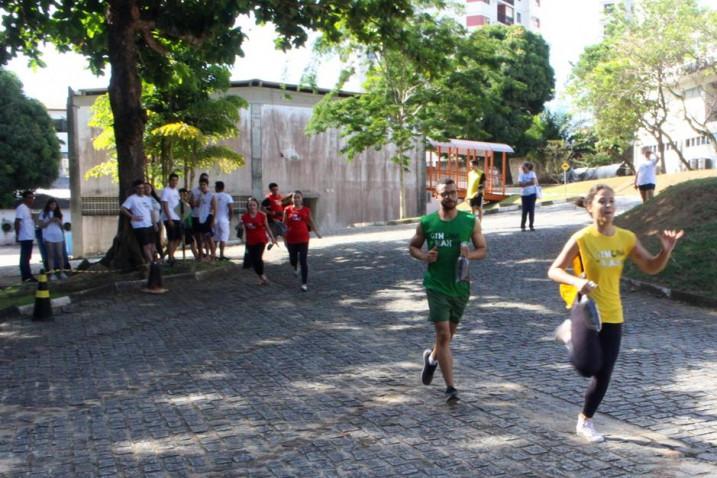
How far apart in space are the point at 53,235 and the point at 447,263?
1105 cm

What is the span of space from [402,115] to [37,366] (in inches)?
888

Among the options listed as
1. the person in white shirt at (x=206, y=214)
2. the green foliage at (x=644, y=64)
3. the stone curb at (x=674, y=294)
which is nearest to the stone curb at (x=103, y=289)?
the person in white shirt at (x=206, y=214)

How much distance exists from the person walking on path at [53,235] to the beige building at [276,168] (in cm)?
1370

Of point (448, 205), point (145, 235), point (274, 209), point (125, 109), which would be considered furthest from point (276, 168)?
point (448, 205)

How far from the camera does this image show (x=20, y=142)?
44500 millimetres

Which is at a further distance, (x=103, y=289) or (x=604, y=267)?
(x=103, y=289)

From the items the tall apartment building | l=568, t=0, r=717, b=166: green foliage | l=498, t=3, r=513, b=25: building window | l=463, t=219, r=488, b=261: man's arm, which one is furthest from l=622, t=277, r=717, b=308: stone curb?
l=498, t=3, r=513, b=25: building window

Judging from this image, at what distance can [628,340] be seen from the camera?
26.8ft

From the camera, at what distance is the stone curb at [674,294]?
393 inches

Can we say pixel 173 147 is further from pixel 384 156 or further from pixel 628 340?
pixel 628 340

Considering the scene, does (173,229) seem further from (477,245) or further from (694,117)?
(694,117)

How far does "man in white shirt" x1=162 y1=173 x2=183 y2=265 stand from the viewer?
14750 millimetres

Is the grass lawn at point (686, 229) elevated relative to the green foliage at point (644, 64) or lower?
lower

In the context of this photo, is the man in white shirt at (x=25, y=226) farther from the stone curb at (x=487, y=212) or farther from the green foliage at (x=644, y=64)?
the green foliage at (x=644, y=64)
